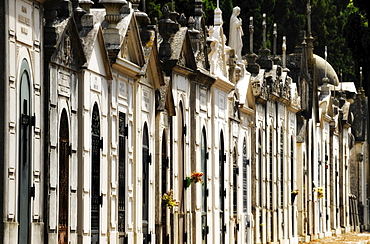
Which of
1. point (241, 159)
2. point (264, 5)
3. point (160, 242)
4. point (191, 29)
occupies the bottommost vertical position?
point (160, 242)

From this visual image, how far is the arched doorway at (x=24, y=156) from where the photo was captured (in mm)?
19000

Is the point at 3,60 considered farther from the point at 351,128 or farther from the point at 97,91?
the point at 351,128

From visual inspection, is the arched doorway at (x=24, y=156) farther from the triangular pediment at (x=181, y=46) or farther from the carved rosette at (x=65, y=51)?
the triangular pediment at (x=181, y=46)

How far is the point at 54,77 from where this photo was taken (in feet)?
68.9

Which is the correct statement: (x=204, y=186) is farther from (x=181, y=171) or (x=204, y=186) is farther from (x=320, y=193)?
(x=320, y=193)

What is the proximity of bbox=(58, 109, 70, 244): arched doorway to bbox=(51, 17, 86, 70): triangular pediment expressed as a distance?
3.08 ft

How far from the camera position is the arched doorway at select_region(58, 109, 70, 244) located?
70.4ft

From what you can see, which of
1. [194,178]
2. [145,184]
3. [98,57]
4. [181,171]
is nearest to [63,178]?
[98,57]

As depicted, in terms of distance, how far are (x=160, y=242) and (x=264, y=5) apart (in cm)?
4992

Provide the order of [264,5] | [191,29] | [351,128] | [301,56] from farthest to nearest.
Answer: [264,5]
[351,128]
[301,56]
[191,29]

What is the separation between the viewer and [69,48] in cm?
2188

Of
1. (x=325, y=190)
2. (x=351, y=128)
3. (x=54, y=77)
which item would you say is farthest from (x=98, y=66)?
(x=351, y=128)

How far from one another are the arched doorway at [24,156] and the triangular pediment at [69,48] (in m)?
1.53

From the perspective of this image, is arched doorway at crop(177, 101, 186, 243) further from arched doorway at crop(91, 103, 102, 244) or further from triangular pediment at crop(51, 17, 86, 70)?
triangular pediment at crop(51, 17, 86, 70)
